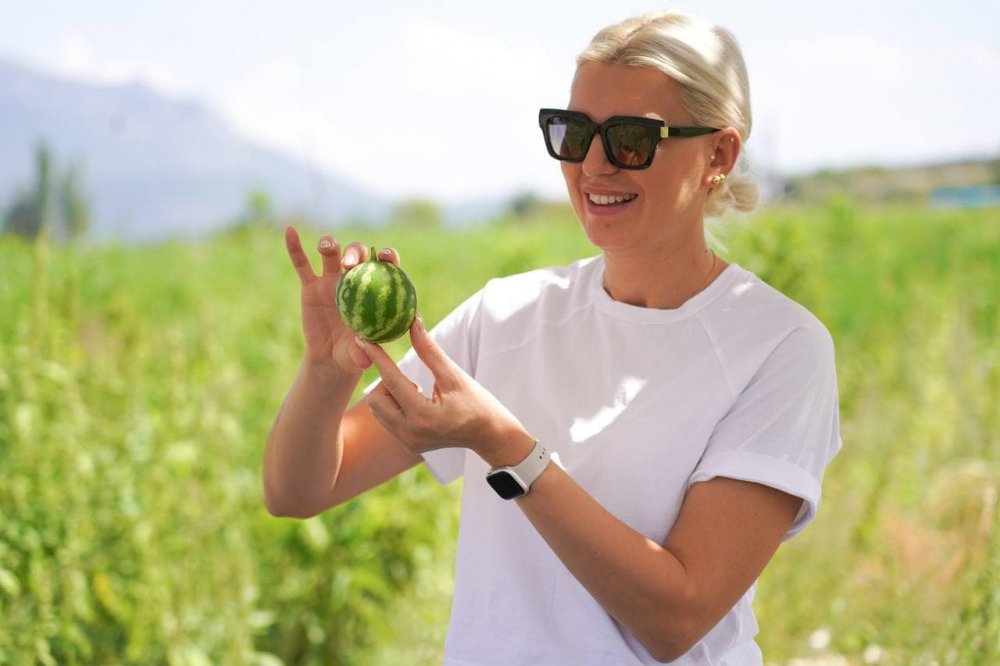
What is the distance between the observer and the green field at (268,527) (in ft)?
9.21

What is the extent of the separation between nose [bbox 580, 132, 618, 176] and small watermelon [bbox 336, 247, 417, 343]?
0.35m

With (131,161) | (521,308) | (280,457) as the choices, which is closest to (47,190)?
(280,457)

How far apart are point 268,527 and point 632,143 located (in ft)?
8.11

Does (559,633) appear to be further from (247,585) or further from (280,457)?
(247,585)

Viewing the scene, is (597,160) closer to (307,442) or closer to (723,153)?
(723,153)

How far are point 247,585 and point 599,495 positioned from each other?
1635 millimetres

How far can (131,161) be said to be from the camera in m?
11.3

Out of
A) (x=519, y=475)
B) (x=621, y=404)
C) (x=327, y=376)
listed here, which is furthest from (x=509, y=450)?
(x=327, y=376)

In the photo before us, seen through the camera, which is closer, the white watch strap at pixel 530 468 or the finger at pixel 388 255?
the white watch strap at pixel 530 468

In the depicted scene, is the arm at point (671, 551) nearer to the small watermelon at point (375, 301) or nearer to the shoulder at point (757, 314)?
the shoulder at point (757, 314)

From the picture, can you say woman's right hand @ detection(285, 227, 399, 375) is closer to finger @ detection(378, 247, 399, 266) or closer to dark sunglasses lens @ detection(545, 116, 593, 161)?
finger @ detection(378, 247, 399, 266)

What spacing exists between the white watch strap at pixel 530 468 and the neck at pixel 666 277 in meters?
0.43

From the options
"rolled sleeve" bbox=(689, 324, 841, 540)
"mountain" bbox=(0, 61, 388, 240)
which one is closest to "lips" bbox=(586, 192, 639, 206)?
"rolled sleeve" bbox=(689, 324, 841, 540)

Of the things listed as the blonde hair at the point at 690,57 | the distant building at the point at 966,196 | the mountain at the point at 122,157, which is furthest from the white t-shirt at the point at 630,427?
the distant building at the point at 966,196
